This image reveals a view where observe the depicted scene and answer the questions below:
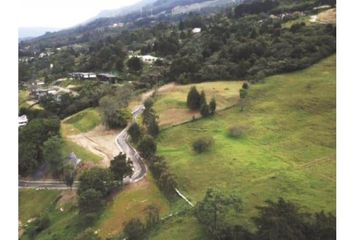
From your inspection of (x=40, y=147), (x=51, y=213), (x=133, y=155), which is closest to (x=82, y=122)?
(x=40, y=147)

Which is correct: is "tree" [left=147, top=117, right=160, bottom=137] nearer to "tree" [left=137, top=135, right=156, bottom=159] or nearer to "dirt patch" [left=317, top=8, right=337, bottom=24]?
"tree" [left=137, top=135, right=156, bottom=159]

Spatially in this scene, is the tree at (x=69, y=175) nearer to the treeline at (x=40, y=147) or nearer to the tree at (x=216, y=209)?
the treeline at (x=40, y=147)

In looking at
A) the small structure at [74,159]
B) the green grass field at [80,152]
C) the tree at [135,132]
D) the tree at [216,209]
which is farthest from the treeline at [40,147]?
the tree at [216,209]

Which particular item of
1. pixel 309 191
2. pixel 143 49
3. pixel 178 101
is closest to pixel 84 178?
pixel 309 191

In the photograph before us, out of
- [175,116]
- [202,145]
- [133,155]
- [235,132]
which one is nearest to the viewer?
[202,145]

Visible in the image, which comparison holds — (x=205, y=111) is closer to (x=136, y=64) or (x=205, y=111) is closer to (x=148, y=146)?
(x=148, y=146)
